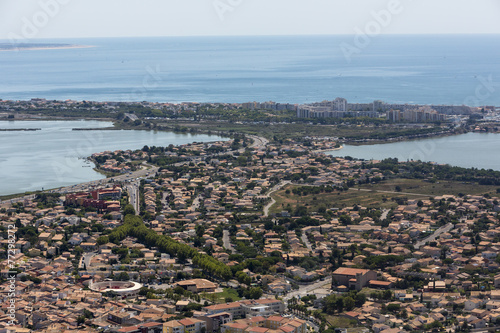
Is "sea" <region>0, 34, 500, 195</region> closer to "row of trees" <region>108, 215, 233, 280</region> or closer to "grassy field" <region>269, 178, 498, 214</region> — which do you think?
"grassy field" <region>269, 178, 498, 214</region>

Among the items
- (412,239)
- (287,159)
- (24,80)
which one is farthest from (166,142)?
(24,80)

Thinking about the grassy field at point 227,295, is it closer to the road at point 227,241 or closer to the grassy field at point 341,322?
the grassy field at point 341,322

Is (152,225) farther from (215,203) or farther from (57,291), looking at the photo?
(57,291)

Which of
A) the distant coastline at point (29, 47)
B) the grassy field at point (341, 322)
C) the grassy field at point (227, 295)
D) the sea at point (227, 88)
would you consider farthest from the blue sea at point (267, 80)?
the grassy field at point (341, 322)

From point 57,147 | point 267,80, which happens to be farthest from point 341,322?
point 267,80

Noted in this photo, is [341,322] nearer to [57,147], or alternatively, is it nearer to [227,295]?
[227,295]

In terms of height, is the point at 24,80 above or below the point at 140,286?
above
